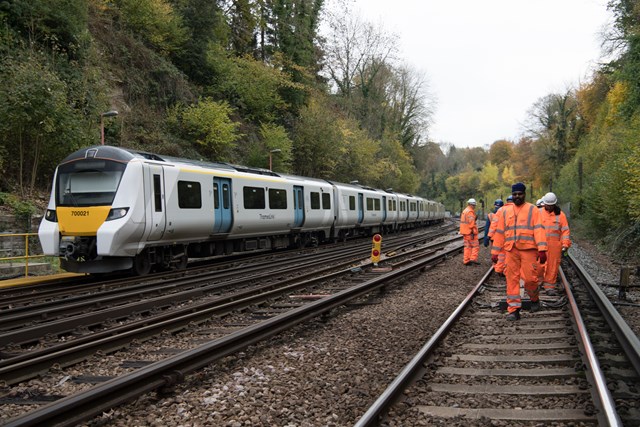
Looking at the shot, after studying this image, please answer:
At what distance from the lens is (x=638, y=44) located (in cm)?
2184

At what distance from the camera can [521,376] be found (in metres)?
4.87

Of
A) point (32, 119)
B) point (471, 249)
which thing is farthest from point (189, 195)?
point (471, 249)

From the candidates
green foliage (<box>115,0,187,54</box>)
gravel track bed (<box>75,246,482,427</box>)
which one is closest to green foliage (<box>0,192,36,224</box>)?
gravel track bed (<box>75,246,482,427</box>)

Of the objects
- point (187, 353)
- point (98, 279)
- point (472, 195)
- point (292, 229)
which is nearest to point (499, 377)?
point (187, 353)

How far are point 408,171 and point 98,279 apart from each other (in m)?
51.0

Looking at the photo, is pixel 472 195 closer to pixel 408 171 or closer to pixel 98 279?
pixel 408 171

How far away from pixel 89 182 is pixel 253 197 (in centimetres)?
569

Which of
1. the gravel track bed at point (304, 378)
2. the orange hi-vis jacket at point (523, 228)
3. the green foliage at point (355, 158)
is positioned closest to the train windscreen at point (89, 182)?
the gravel track bed at point (304, 378)

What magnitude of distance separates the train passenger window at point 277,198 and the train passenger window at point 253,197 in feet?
2.02

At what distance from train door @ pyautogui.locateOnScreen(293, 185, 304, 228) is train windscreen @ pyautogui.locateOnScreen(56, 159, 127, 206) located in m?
8.61

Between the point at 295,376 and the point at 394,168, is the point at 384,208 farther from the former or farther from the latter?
the point at 295,376

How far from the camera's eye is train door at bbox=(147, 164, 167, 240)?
11.7 m

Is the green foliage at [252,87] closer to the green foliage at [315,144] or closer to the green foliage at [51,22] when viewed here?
the green foliage at [315,144]

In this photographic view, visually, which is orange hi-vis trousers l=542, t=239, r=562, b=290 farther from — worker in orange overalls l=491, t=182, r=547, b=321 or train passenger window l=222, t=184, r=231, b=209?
train passenger window l=222, t=184, r=231, b=209
